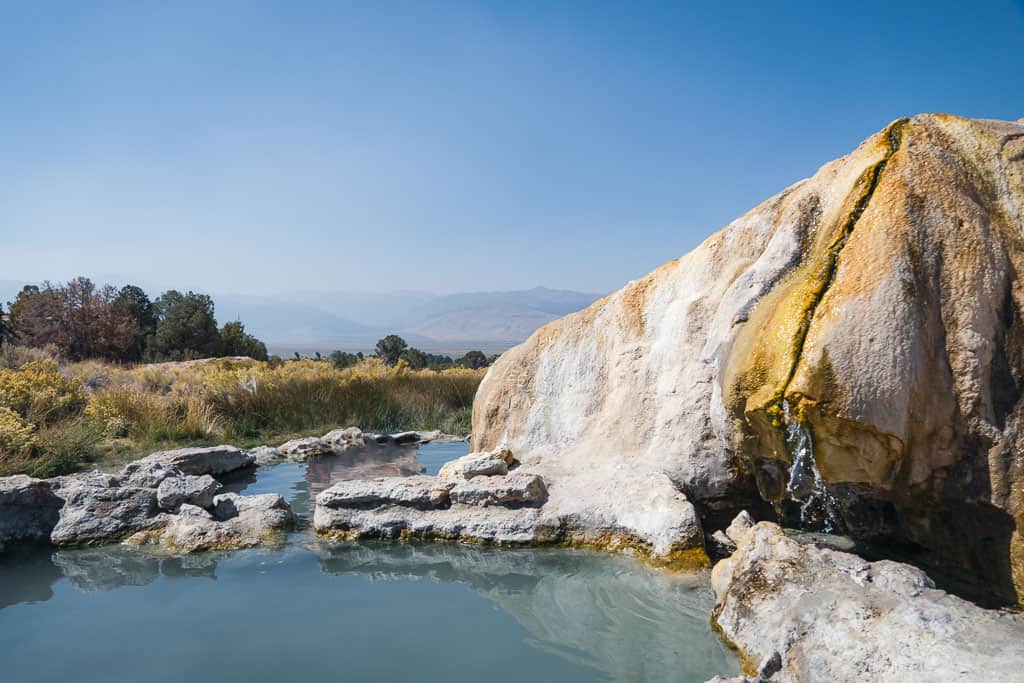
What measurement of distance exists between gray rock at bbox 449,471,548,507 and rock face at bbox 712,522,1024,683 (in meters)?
2.41

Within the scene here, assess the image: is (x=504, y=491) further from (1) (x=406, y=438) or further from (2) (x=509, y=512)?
(1) (x=406, y=438)

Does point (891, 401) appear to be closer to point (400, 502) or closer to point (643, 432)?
point (643, 432)

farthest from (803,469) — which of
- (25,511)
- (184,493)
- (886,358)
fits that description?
(25,511)

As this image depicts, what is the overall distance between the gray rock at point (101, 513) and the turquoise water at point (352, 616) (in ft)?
0.73

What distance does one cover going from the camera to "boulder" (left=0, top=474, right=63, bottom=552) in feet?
23.6

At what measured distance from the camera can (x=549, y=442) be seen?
848 centimetres

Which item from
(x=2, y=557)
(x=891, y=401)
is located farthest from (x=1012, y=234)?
(x=2, y=557)

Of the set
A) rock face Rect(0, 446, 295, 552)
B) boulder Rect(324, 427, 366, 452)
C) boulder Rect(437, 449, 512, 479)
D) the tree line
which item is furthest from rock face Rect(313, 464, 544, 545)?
the tree line

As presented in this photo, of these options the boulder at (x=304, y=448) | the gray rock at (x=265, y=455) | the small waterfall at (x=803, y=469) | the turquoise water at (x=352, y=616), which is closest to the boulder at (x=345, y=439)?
the boulder at (x=304, y=448)

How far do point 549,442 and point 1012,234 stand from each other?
197 inches

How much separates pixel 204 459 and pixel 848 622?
924 centimetres

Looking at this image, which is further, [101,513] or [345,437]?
[345,437]

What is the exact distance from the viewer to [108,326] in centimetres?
2481

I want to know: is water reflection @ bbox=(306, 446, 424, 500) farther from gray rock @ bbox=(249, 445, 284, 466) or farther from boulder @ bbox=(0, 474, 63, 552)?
boulder @ bbox=(0, 474, 63, 552)
